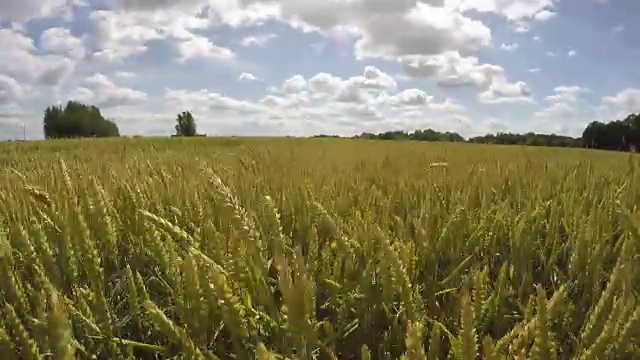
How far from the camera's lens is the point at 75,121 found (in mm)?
58406

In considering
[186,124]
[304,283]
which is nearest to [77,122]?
[186,124]

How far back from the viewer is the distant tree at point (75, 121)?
5750 centimetres

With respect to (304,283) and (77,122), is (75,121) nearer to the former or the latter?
(77,122)

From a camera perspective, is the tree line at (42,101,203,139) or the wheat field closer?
the wheat field

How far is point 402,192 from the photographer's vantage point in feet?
5.72

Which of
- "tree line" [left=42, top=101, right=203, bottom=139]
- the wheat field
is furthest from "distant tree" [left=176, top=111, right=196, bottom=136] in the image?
the wheat field

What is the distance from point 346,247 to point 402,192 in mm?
838

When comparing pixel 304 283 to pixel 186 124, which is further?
pixel 186 124

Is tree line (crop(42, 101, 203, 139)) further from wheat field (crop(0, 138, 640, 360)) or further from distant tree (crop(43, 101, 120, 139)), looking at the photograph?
wheat field (crop(0, 138, 640, 360))

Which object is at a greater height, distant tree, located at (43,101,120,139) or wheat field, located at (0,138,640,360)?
distant tree, located at (43,101,120,139)

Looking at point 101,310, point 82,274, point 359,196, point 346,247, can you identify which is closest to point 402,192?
point 359,196

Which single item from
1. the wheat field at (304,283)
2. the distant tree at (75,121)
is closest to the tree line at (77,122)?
the distant tree at (75,121)

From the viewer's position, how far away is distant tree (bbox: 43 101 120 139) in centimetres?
5750

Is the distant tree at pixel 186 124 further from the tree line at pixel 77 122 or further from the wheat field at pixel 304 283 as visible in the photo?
the wheat field at pixel 304 283
